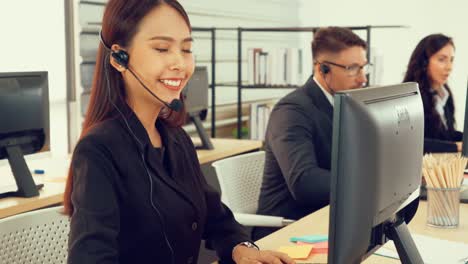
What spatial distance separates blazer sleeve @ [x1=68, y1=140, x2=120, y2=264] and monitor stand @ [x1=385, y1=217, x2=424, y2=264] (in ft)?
1.77

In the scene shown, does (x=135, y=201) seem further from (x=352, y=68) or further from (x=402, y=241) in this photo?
(x=352, y=68)

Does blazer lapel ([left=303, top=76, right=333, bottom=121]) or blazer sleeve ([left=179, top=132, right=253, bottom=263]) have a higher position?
blazer lapel ([left=303, top=76, right=333, bottom=121])

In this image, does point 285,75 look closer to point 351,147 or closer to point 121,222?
point 121,222

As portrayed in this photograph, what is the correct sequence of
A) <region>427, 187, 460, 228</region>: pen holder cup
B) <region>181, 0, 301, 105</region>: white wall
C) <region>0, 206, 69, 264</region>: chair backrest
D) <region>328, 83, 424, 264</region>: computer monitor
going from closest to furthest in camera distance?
<region>328, 83, 424, 264</region>: computer monitor < <region>0, 206, 69, 264</region>: chair backrest < <region>427, 187, 460, 228</region>: pen holder cup < <region>181, 0, 301, 105</region>: white wall

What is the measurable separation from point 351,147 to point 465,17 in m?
4.72

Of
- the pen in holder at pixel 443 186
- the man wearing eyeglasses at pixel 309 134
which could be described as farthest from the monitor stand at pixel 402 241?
the man wearing eyeglasses at pixel 309 134

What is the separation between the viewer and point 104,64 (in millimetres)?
1562

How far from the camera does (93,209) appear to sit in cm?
138

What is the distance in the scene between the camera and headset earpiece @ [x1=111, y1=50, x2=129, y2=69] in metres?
1.53

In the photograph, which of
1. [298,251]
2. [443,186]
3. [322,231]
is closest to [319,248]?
[298,251]

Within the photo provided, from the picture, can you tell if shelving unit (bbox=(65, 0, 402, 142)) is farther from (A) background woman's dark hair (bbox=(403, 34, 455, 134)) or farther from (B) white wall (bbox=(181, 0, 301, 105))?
(A) background woman's dark hair (bbox=(403, 34, 455, 134))

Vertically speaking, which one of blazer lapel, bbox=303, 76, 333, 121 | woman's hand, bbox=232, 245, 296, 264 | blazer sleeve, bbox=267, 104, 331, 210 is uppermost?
blazer lapel, bbox=303, 76, 333, 121

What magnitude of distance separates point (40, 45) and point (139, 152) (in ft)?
7.73

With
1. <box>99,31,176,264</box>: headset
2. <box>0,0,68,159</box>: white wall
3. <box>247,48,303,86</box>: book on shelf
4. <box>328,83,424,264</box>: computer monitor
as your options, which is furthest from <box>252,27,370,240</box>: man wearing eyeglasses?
<box>247,48,303,86</box>: book on shelf
